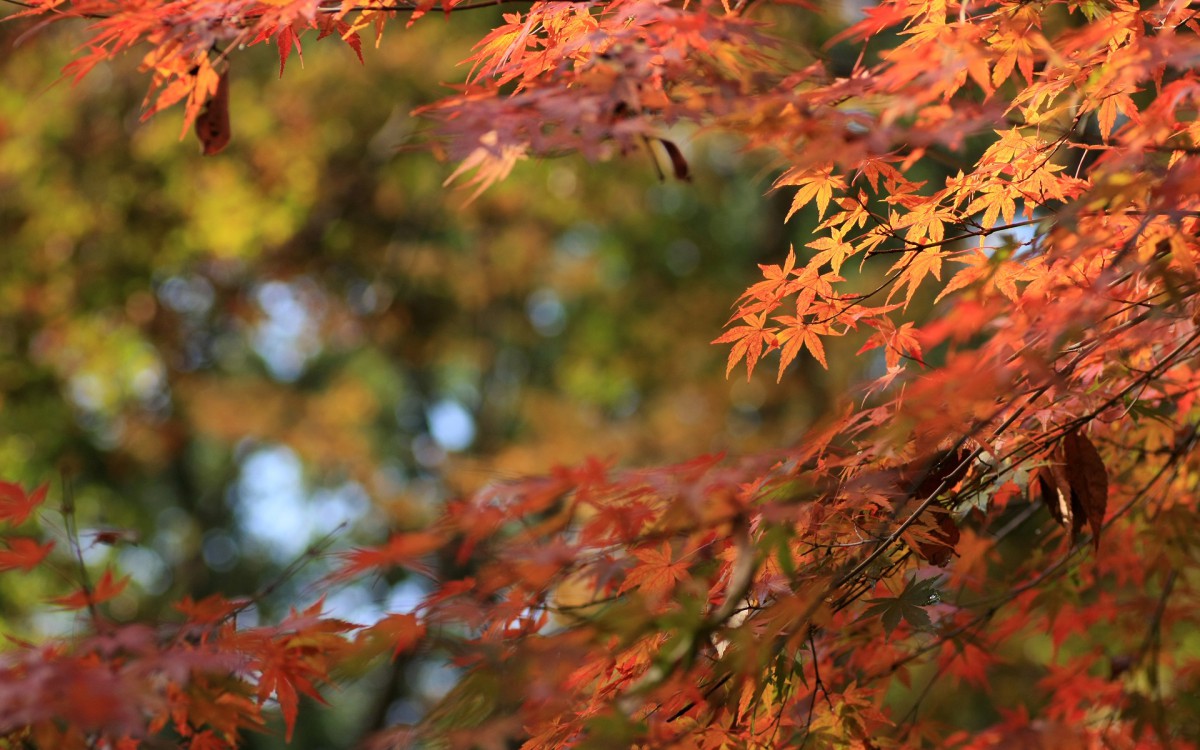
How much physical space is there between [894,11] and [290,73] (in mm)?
6989

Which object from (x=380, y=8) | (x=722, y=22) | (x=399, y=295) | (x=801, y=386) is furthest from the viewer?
(x=399, y=295)

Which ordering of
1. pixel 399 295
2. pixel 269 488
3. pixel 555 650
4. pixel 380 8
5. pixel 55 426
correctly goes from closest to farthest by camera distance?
pixel 555 650, pixel 380 8, pixel 55 426, pixel 399 295, pixel 269 488

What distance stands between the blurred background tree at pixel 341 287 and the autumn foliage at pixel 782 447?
459 cm

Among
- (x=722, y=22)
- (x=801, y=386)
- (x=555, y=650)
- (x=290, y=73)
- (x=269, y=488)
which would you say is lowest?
(x=269, y=488)

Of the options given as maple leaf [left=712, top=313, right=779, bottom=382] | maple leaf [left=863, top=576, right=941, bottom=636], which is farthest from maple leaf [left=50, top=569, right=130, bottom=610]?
maple leaf [left=863, top=576, right=941, bottom=636]

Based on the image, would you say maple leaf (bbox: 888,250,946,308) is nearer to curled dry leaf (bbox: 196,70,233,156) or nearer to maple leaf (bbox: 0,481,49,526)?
curled dry leaf (bbox: 196,70,233,156)

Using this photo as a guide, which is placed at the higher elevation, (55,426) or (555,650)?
(555,650)

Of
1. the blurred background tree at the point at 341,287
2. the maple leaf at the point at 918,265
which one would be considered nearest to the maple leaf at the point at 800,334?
the maple leaf at the point at 918,265

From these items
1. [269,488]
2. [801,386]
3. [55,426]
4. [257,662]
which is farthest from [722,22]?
[269,488]

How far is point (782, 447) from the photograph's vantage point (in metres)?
1.49

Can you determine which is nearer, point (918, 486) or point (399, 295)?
point (918, 486)

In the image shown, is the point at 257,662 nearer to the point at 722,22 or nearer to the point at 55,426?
the point at 722,22

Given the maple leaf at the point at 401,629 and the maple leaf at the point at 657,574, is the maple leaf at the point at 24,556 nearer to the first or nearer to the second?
the maple leaf at the point at 401,629

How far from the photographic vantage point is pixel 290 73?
7629 mm
